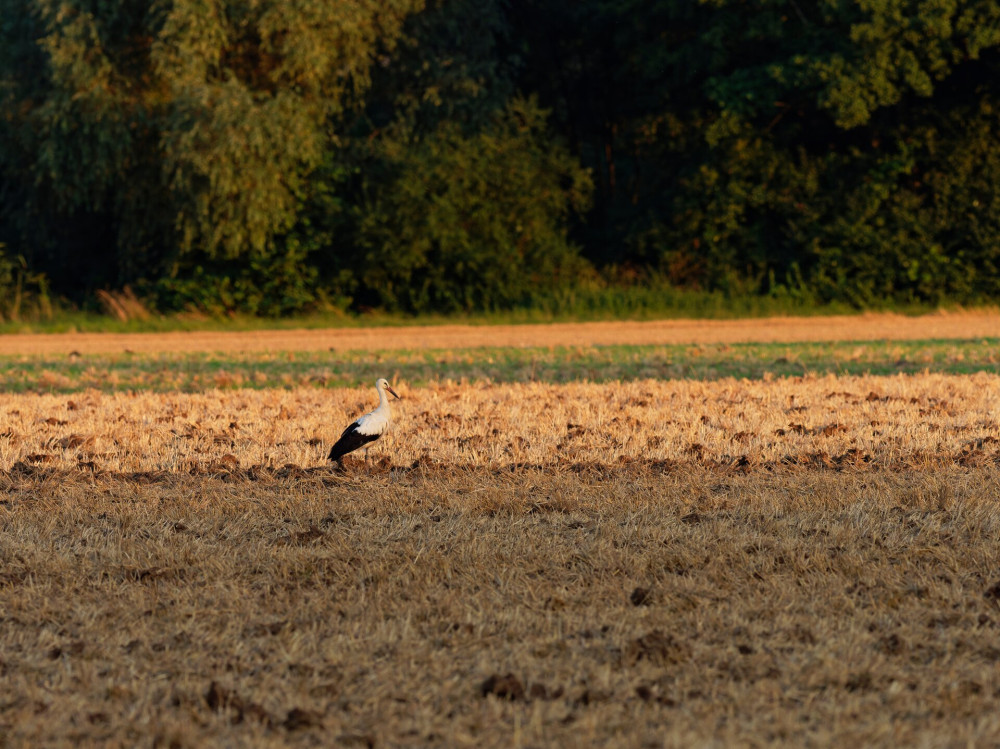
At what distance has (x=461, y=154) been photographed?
34.3 meters

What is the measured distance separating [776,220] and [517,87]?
950 cm

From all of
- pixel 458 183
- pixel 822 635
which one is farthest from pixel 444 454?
pixel 458 183

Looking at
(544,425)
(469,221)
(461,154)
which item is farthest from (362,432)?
(469,221)

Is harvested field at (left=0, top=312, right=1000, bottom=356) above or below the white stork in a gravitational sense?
below

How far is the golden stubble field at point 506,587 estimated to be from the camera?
4.71 m

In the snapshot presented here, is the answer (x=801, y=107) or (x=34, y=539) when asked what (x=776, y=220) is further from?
(x=34, y=539)

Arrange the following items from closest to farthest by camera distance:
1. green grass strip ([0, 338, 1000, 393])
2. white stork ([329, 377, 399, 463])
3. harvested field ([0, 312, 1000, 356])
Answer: white stork ([329, 377, 399, 463]) < green grass strip ([0, 338, 1000, 393]) < harvested field ([0, 312, 1000, 356])

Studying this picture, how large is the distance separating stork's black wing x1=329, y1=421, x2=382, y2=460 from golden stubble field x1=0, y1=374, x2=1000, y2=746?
0.22 meters

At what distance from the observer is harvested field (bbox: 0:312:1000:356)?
24.1 m

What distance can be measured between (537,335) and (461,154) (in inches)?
368

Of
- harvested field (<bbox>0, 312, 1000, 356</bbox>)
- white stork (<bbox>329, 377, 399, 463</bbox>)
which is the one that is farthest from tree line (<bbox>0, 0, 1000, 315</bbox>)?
white stork (<bbox>329, 377, 399, 463</bbox>)

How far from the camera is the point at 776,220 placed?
36.9 meters

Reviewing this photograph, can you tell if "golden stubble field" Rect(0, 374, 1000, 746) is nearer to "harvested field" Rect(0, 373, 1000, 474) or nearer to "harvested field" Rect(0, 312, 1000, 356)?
"harvested field" Rect(0, 373, 1000, 474)

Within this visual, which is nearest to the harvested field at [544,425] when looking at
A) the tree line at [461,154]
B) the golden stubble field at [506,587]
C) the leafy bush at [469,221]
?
the golden stubble field at [506,587]
